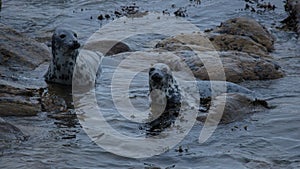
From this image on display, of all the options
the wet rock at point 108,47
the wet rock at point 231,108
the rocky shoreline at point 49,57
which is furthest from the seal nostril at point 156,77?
the wet rock at point 108,47

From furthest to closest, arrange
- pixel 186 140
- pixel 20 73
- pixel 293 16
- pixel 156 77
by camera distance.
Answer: pixel 293 16 < pixel 20 73 < pixel 156 77 < pixel 186 140

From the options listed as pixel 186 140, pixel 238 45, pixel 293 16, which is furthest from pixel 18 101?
pixel 293 16

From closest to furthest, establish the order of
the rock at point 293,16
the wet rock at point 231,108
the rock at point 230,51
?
1. the wet rock at point 231,108
2. the rock at point 230,51
3. the rock at point 293,16

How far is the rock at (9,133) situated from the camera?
8.05 meters

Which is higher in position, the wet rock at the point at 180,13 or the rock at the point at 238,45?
the wet rock at the point at 180,13

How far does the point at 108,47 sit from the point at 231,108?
5.27 metres

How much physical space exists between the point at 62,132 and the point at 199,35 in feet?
21.3

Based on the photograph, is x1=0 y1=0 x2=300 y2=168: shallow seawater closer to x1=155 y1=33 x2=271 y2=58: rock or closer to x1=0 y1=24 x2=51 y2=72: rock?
x1=155 y1=33 x2=271 y2=58: rock

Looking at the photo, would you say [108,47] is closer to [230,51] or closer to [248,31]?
[230,51]

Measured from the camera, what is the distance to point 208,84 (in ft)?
35.0

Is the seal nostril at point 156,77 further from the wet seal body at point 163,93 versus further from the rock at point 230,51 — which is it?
the rock at point 230,51

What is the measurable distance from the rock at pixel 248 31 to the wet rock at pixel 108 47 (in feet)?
7.00

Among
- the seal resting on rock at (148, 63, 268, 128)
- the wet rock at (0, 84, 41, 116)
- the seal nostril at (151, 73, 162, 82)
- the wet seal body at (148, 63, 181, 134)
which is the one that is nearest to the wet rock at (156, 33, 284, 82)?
the seal resting on rock at (148, 63, 268, 128)

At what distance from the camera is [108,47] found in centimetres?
1434
